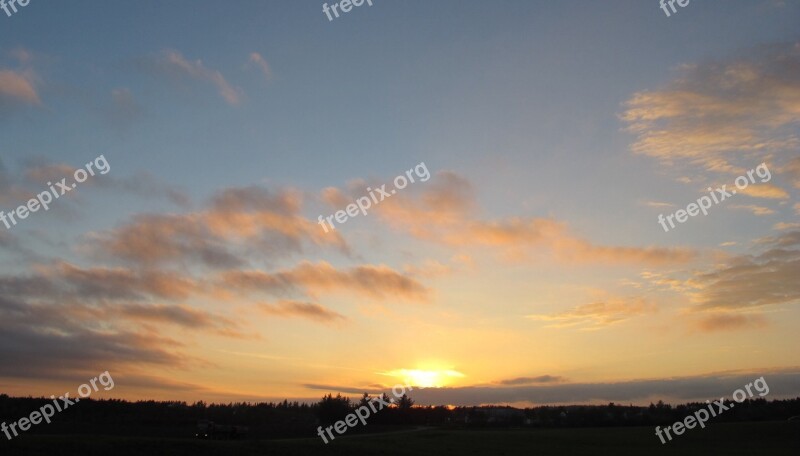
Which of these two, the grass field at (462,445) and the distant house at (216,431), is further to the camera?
the distant house at (216,431)

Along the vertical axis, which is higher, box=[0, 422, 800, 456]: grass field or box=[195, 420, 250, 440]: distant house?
box=[195, 420, 250, 440]: distant house

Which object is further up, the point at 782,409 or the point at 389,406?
the point at 389,406

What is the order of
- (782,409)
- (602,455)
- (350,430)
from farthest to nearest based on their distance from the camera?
(782,409), (350,430), (602,455)

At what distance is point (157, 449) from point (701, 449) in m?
69.6

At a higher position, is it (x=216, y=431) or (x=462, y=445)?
(x=216, y=431)

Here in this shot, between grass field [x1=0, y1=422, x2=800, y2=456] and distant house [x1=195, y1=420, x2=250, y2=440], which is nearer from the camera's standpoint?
grass field [x1=0, y1=422, x2=800, y2=456]

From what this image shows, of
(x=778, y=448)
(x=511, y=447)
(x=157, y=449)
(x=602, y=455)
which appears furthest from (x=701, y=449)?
(x=157, y=449)

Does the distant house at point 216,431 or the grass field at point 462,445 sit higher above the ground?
the distant house at point 216,431

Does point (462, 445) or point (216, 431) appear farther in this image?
point (462, 445)

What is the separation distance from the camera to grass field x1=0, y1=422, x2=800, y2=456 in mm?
47438

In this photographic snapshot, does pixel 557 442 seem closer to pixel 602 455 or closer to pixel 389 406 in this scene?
pixel 602 455

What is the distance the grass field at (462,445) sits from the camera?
156 feet

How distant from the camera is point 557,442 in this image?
302 feet

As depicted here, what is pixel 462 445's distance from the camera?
77875 millimetres
